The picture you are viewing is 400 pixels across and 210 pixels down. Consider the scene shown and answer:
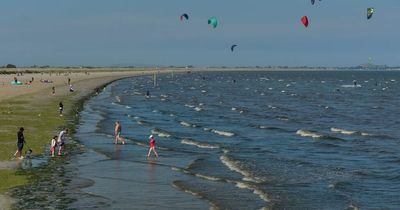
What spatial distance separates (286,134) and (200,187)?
21429 mm

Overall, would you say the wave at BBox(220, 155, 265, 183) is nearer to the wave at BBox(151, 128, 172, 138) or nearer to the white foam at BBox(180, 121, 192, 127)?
the wave at BBox(151, 128, 172, 138)

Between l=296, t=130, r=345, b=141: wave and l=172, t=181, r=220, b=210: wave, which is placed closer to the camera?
l=172, t=181, r=220, b=210: wave

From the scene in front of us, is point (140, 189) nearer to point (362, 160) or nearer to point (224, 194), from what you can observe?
point (224, 194)

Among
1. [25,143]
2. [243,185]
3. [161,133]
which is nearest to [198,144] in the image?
[161,133]

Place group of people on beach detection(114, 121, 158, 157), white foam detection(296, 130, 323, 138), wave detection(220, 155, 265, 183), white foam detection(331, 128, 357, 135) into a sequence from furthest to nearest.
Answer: white foam detection(331, 128, 357, 135), white foam detection(296, 130, 323, 138), group of people on beach detection(114, 121, 158, 157), wave detection(220, 155, 265, 183)

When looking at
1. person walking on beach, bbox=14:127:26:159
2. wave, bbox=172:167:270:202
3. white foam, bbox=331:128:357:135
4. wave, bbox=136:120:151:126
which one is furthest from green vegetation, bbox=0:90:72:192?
white foam, bbox=331:128:357:135

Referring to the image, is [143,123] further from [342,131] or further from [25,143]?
[25,143]

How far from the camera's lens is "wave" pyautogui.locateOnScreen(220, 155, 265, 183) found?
2569 cm

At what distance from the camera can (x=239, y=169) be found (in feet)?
92.9

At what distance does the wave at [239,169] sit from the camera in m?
25.7

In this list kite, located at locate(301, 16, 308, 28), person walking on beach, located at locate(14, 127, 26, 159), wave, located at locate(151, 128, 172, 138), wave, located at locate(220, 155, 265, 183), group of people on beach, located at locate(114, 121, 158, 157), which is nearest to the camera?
wave, located at locate(220, 155, 265, 183)

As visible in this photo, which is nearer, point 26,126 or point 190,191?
point 190,191

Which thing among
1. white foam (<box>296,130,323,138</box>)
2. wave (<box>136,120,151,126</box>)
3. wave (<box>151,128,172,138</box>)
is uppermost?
white foam (<box>296,130,323,138</box>)

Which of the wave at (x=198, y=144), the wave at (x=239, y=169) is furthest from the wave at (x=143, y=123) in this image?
the wave at (x=239, y=169)
